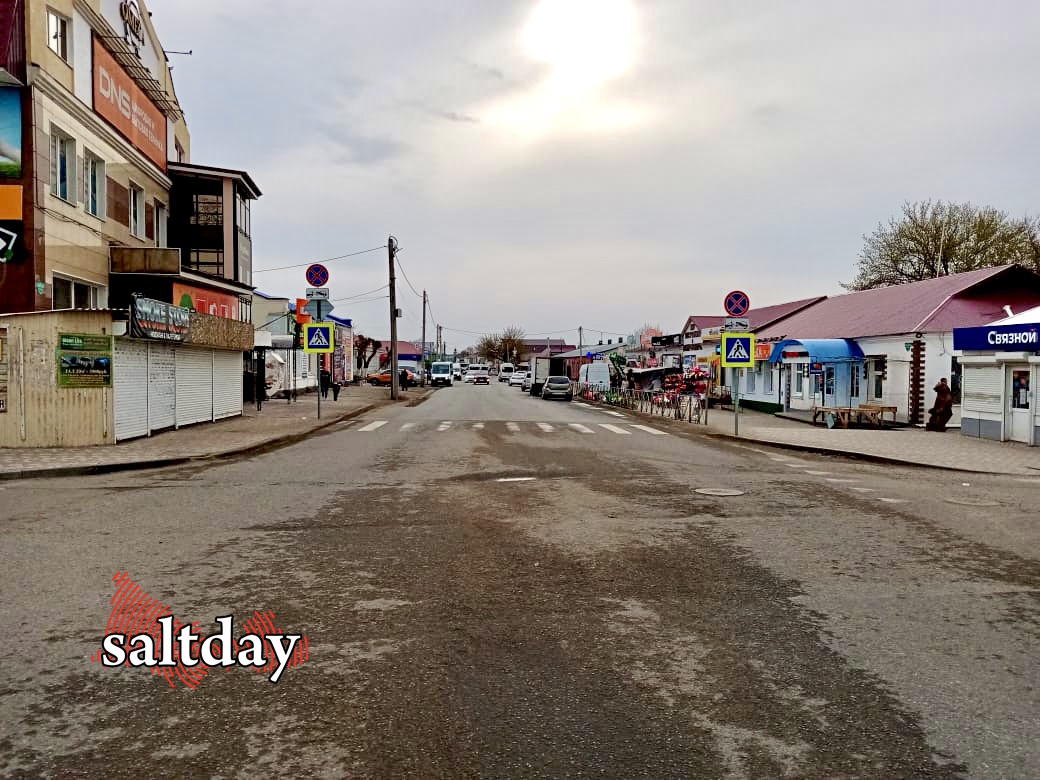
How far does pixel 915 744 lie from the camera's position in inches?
144

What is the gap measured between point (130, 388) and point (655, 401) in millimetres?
20500

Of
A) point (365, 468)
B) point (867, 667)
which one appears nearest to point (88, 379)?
point (365, 468)

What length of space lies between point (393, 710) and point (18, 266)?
56.9 feet

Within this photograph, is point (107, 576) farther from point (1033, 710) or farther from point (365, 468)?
point (365, 468)

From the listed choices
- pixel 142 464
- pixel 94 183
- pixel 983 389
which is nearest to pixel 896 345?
pixel 983 389

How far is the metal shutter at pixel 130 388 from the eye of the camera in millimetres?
16844

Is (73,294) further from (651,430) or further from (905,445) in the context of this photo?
(905,445)

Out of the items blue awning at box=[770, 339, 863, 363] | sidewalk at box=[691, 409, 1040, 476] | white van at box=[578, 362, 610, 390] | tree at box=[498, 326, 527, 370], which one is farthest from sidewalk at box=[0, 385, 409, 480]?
tree at box=[498, 326, 527, 370]

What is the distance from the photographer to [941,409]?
23.0 meters

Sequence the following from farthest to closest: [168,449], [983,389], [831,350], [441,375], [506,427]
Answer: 1. [441,375]
2. [831,350]
3. [506,427]
4. [983,389]
5. [168,449]

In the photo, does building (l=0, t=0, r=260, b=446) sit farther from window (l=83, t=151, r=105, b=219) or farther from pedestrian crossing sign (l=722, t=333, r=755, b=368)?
pedestrian crossing sign (l=722, t=333, r=755, b=368)

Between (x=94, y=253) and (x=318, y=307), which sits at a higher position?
(x=94, y=253)

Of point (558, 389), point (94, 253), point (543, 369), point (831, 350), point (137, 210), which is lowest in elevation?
point (558, 389)

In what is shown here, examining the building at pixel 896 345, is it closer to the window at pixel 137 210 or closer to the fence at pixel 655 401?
the fence at pixel 655 401
